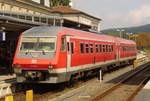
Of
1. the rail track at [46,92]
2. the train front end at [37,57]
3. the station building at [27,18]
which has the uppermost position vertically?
the station building at [27,18]

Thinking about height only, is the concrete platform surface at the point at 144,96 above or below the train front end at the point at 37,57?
below

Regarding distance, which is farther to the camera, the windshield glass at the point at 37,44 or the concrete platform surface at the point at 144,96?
the windshield glass at the point at 37,44

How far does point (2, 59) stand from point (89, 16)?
6333 cm

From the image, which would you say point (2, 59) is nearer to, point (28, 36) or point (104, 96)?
point (28, 36)

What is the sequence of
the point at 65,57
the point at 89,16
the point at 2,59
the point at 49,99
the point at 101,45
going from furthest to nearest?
the point at 89,16
the point at 2,59
the point at 101,45
the point at 65,57
the point at 49,99

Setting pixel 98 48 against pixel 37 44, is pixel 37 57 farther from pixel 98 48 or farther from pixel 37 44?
pixel 98 48

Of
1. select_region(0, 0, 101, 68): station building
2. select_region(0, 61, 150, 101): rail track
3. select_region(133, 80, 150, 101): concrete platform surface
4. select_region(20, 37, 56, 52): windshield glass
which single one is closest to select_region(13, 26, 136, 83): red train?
select_region(20, 37, 56, 52): windshield glass

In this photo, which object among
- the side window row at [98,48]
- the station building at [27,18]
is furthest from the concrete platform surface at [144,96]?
the station building at [27,18]

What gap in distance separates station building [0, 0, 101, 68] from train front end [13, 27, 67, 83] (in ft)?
5.35

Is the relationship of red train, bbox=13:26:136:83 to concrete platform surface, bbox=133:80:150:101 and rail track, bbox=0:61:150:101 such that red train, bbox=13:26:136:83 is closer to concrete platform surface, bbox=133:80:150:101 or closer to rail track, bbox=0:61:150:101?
rail track, bbox=0:61:150:101

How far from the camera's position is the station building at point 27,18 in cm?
1552

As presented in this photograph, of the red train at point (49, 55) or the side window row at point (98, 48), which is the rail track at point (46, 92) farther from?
the side window row at point (98, 48)

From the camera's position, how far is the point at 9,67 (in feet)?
65.0

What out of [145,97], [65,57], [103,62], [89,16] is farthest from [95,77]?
[89,16]
